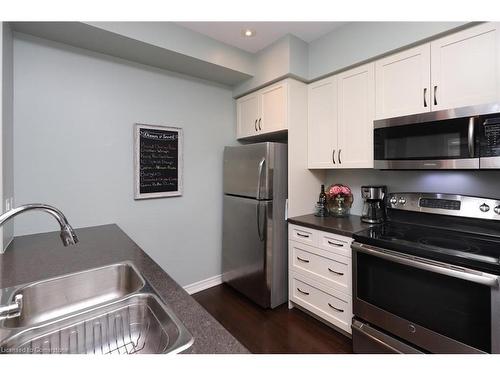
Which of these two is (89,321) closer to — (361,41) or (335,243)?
(335,243)

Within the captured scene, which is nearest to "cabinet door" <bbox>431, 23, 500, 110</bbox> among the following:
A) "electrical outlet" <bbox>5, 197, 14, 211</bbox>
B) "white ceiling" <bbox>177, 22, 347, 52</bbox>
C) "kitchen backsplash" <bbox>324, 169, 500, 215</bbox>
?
"kitchen backsplash" <bbox>324, 169, 500, 215</bbox>

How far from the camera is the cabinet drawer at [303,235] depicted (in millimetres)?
2037

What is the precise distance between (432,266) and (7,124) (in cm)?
267

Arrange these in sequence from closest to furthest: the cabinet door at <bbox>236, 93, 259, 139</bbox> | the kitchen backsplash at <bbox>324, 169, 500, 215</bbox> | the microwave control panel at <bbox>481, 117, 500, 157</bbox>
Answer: the microwave control panel at <bbox>481, 117, 500, 157</bbox> < the kitchen backsplash at <bbox>324, 169, 500, 215</bbox> < the cabinet door at <bbox>236, 93, 259, 139</bbox>

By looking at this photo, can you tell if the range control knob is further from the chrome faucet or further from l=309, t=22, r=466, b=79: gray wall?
the chrome faucet

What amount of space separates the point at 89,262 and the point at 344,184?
7.41 feet

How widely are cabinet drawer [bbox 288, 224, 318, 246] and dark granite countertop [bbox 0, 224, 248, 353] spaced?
133 cm

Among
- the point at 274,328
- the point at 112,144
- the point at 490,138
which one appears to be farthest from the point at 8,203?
the point at 490,138

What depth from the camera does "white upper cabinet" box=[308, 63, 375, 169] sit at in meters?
1.97

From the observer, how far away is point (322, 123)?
Answer: 2311 millimetres

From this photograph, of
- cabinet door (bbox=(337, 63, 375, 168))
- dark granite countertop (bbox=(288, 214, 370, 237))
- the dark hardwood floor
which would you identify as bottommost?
the dark hardwood floor

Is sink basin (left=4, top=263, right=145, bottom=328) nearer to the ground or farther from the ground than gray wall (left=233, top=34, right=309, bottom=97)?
nearer to the ground
